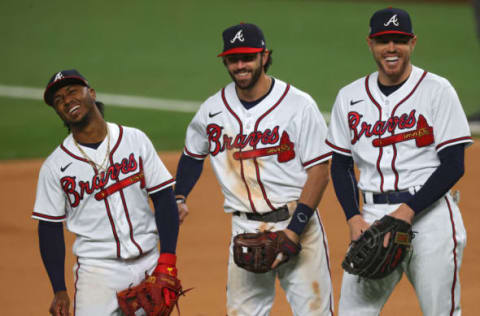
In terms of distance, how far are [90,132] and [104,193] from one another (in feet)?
1.05

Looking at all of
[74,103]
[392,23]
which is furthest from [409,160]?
[74,103]

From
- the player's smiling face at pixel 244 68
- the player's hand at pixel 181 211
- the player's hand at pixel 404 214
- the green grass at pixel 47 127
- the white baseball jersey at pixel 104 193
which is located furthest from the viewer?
the green grass at pixel 47 127

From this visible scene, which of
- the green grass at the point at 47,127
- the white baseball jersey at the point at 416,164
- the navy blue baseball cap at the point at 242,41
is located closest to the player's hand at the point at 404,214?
the white baseball jersey at the point at 416,164

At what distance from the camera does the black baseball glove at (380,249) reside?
4.01m

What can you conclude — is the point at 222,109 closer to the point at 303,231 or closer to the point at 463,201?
the point at 303,231

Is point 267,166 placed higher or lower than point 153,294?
higher

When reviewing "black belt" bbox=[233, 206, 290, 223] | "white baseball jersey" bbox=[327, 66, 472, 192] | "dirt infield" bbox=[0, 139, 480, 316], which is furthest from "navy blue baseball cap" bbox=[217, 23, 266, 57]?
"dirt infield" bbox=[0, 139, 480, 316]

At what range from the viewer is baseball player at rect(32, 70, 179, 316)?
4.20 metres

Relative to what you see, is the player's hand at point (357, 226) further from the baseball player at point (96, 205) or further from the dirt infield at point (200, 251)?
the dirt infield at point (200, 251)

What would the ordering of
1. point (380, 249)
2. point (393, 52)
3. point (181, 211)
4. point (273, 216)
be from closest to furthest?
point (380, 249) → point (393, 52) → point (273, 216) → point (181, 211)

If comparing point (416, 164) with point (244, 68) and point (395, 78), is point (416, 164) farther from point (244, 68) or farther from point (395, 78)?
point (244, 68)

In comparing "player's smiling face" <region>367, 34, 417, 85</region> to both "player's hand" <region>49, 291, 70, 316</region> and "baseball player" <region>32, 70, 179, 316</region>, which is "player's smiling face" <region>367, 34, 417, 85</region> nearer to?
"baseball player" <region>32, 70, 179, 316</region>

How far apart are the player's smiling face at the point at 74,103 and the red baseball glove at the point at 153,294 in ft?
2.77

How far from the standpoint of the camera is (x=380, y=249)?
4008 millimetres
